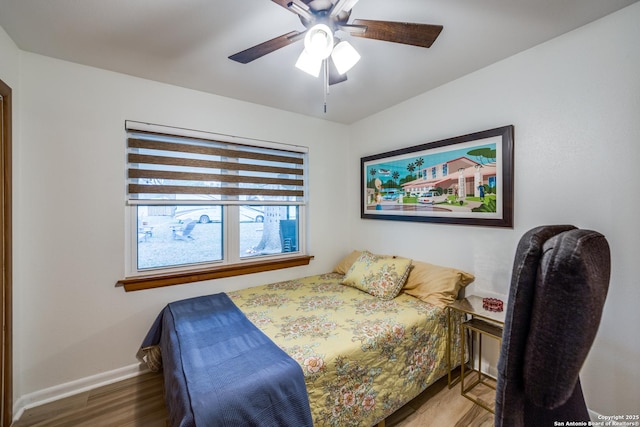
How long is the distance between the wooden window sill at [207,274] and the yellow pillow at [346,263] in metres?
0.35

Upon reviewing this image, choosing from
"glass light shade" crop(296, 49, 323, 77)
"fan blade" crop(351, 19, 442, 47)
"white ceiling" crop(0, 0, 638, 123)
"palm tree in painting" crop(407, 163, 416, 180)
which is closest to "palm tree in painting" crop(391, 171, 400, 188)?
"palm tree in painting" crop(407, 163, 416, 180)

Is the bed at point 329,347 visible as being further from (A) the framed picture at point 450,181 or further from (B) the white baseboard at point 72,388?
(A) the framed picture at point 450,181

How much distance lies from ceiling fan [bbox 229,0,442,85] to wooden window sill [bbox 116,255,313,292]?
1831 millimetres

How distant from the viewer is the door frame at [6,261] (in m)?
1.54

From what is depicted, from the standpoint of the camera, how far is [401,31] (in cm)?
125

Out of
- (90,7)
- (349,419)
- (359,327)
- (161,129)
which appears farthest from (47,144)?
(349,419)

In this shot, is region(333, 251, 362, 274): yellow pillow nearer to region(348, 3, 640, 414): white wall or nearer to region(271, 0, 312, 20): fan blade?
region(348, 3, 640, 414): white wall

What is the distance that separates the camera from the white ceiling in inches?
54.9

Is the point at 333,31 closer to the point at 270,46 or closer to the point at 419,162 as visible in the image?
the point at 270,46

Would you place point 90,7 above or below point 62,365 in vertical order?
above

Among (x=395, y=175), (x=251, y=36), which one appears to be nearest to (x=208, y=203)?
(x=251, y=36)

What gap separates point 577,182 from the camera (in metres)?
1.63

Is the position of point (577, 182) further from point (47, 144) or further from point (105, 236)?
point (47, 144)

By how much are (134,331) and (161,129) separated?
1.64 m
